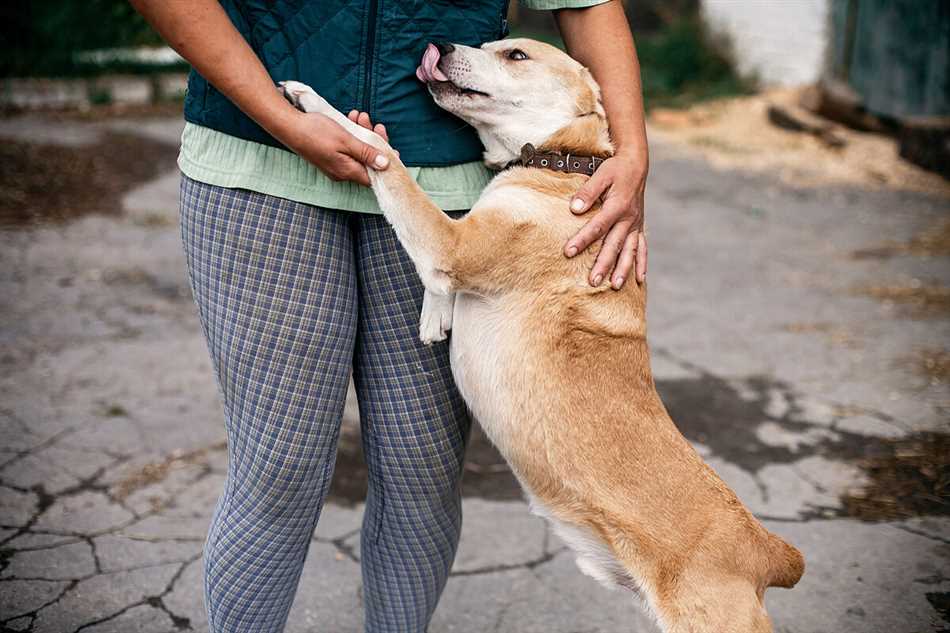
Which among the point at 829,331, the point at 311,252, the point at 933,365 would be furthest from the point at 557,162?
the point at 829,331

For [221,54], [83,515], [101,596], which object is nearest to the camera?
[221,54]

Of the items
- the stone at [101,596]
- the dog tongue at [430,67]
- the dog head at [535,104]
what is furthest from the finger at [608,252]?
the stone at [101,596]

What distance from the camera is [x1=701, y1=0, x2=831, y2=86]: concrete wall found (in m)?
10.5

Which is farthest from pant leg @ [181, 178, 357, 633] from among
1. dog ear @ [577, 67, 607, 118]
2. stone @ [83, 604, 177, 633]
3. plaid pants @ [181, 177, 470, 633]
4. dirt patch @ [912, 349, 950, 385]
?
dirt patch @ [912, 349, 950, 385]

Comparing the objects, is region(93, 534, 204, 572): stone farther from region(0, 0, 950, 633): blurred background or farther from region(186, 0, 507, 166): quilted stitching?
region(186, 0, 507, 166): quilted stitching

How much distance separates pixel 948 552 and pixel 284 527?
7.59 feet

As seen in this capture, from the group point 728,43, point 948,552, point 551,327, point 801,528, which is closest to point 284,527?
point 551,327

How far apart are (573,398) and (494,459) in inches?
67.2

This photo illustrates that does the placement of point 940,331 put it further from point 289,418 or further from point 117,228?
point 117,228

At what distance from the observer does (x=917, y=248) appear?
239 inches

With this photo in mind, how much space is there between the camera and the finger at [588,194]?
2004mm

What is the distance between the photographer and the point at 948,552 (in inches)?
118

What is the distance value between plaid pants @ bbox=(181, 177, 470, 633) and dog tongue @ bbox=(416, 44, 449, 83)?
1.00ft

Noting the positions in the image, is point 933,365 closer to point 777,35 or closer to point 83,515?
point 83,515
